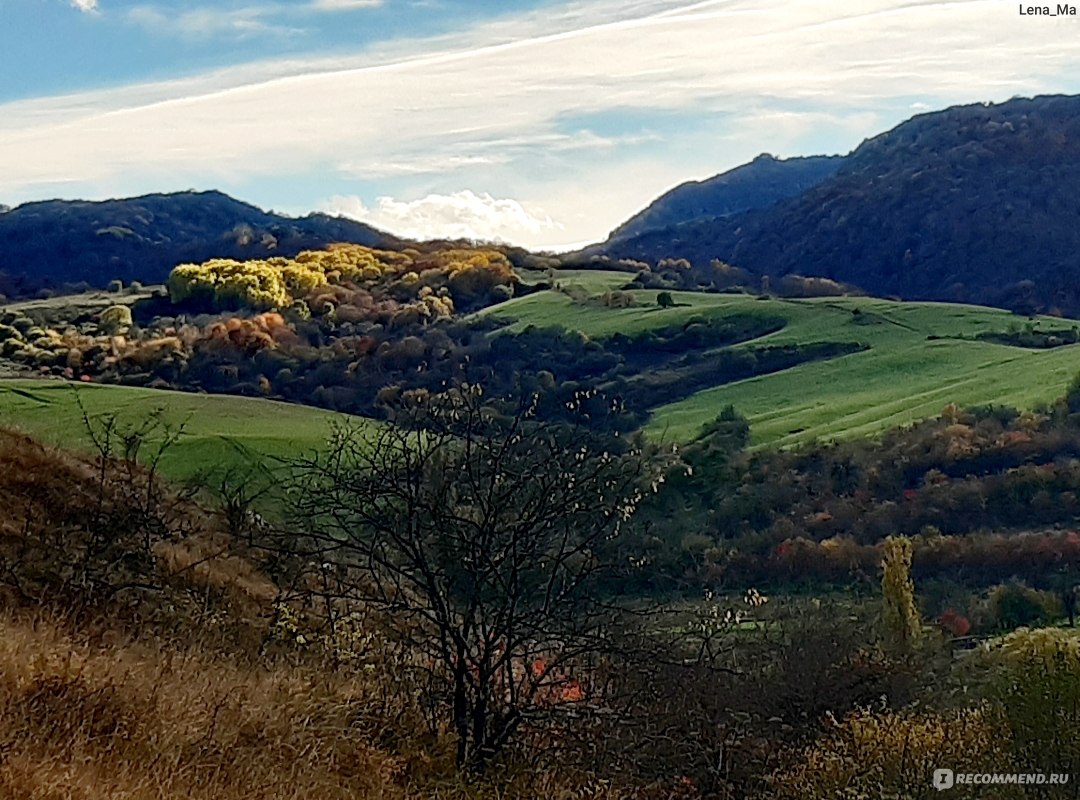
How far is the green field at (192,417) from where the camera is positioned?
113ft

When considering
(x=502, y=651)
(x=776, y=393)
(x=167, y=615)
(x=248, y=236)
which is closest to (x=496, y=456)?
(x=502, y=651)

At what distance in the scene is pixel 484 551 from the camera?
9.50m

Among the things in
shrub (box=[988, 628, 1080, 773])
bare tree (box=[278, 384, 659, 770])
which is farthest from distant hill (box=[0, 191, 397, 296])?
bare tree (box=[278, 384, 659, 770])

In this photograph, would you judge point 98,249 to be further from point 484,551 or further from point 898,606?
point 484,551

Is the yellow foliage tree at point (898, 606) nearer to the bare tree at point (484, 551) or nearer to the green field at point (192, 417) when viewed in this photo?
the green field at point (192, 417)

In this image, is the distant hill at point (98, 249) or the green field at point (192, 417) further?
the distant hill at point (98, 249)

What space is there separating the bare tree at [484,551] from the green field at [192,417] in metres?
19.6

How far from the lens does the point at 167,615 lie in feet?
38.3

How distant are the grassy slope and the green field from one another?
1846cm

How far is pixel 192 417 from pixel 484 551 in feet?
117

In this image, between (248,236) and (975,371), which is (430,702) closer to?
(975,371)

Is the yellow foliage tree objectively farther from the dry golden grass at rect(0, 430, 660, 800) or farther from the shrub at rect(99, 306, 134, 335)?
the shrub at rect(99, 306, 134, 335)

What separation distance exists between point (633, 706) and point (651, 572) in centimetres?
211

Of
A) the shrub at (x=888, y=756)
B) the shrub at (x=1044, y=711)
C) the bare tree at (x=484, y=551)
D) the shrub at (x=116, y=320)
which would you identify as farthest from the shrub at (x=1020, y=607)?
the shrub at (x=116, y=320)
